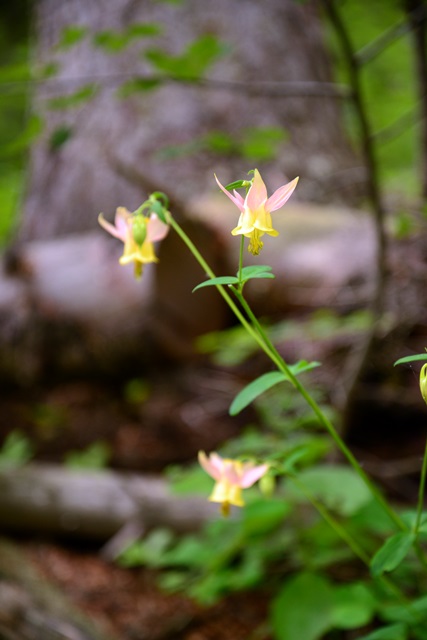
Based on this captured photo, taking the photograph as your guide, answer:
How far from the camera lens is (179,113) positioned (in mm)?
3334

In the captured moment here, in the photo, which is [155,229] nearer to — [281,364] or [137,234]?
[137,234]

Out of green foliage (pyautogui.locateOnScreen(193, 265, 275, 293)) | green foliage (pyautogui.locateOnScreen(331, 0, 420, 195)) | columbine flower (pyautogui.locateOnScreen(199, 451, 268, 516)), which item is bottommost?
columbine flower (pyautogui.locateOnScreen(199, 451, 268, 516))

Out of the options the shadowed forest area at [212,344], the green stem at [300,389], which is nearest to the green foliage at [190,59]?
the shadowed forest area at [212,344]

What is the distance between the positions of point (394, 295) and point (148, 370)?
57.4 inches

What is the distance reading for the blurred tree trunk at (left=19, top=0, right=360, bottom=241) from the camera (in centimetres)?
323

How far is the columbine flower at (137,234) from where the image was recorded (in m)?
0.80

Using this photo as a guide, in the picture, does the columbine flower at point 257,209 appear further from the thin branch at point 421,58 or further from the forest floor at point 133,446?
the forest floor at point 133,446

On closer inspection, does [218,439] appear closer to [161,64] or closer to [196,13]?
[161,64]

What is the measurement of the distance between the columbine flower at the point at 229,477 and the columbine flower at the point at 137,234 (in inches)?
11.4

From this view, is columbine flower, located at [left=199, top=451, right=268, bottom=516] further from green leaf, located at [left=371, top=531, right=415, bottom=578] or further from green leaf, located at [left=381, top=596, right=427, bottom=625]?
green leaf, located at [left=381, top=596, right=427, bottom=625]

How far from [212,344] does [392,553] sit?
5.09 feet

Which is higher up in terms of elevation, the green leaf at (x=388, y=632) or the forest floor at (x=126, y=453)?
the green leaf at (x=388, y=632)

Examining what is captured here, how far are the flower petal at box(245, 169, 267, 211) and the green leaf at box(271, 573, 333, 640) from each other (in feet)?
3.39

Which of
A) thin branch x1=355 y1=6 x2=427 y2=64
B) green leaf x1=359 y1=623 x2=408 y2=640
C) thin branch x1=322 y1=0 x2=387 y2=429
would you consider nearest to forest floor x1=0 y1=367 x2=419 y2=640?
thin branch x1=322 y1=0 x2=387 y2=429
